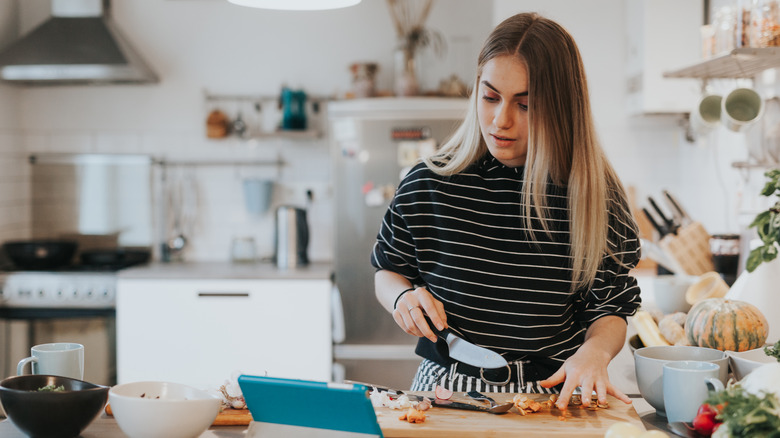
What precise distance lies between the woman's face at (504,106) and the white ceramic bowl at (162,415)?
0.69 meters

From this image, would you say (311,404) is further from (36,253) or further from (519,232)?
(36,253)

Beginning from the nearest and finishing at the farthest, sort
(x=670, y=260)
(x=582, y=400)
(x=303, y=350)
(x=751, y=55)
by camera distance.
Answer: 1. (x=582, y=400)
2. (x=751, y=55)
3. (x=670, y=260)
4. (x=303, y=350)

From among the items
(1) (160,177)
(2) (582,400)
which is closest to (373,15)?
(1) (160,177)

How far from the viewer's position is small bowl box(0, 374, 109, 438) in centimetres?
113

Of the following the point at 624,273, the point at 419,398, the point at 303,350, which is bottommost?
the point at 303,350

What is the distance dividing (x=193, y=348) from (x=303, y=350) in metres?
0.52

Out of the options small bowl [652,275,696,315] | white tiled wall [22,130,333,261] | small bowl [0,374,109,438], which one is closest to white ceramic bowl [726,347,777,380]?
small bowl [652,275,696,315]

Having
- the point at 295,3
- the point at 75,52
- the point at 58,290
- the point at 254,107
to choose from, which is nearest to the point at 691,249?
the point at 295,3

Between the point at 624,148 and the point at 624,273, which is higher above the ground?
the point at 624,148

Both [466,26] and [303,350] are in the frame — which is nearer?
[303,350]

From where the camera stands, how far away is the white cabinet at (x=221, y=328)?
361 cm

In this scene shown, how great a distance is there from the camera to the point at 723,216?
320cm

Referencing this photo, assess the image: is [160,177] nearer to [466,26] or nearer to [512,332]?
[466,26]

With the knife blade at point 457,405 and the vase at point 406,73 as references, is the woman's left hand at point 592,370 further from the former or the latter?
the vase at point 406,73
